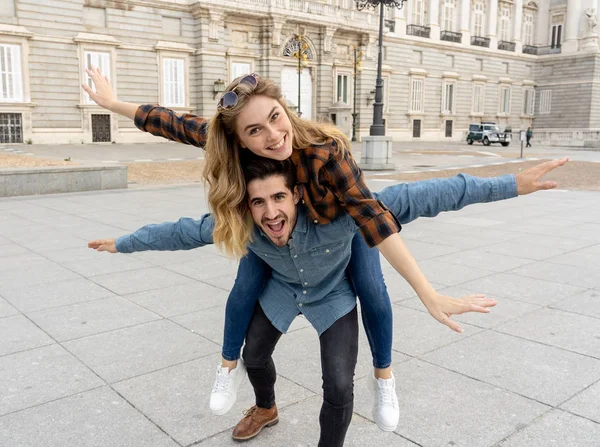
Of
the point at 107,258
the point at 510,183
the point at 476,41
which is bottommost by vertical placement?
the point at 107,258

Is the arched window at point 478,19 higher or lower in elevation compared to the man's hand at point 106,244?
higher

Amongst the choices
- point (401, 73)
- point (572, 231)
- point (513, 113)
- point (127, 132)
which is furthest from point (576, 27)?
point (572, 231)

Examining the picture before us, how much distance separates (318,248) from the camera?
7.65 ft

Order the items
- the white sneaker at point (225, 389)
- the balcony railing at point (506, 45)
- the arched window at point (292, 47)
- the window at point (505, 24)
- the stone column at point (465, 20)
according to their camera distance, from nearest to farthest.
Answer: the white sneaker at point (225, 389) → the arched window at point (292, 47) → the stone column at point (465, 20) → the balcony railing at point (506, 45) → the window at point (505, 24)

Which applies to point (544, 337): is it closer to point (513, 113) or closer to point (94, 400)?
point (94, 400)

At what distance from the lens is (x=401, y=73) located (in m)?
43.4

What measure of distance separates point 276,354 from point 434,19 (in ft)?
154

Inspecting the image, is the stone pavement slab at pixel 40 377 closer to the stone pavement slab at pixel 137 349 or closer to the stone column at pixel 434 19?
the stone pavement slab at pixel 137 349

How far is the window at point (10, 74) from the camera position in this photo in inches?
1019

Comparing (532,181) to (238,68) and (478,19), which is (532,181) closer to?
(238,68)

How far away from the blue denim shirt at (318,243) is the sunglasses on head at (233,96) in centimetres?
51

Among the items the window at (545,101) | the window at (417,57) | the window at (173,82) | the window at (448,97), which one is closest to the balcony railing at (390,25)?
the window at (417,57)

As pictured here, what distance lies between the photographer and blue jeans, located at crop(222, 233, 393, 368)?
→ 2.44 m

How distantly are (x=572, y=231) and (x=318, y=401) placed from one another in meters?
6.30
